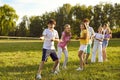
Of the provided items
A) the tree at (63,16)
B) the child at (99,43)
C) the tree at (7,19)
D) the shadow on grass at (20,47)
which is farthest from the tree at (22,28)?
the child at (99,43)

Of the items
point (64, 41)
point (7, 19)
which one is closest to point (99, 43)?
point (64, 41)

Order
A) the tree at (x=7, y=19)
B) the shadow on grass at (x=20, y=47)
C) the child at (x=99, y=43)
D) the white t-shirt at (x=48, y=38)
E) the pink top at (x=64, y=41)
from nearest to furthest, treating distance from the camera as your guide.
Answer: the white t-shirt at (x=48, y=38) < the pink top at (x=64, y=41) < the child at (x=99, y=43) < the shadow on grass at (x=20, y=47) < the tree at (x=7, y=19)

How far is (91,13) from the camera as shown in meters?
93.8

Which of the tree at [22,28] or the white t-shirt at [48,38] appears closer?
the white t-shirt at [48,38]

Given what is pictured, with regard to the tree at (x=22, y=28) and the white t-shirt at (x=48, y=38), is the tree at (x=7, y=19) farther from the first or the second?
the white t-shirt at (x=48, y=38)

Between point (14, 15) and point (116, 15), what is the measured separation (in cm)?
4247

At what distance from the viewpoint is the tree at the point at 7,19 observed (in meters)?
110

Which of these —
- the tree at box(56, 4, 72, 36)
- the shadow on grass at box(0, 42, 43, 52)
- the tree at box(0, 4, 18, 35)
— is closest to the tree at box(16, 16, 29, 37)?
the tree at box(0, 4, 18, 35)

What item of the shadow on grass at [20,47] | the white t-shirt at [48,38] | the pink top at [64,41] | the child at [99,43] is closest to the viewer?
the white t-shirt at [48,38]

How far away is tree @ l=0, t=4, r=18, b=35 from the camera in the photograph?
110 meters

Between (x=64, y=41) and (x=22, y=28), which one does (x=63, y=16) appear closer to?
(x=22, y=28)

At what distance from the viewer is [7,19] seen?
116m

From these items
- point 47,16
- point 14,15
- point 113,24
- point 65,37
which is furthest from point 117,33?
point 65,37

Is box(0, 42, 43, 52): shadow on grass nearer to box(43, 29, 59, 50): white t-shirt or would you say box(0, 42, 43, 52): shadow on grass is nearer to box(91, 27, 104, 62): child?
box(91, 27, 104, 62): child
